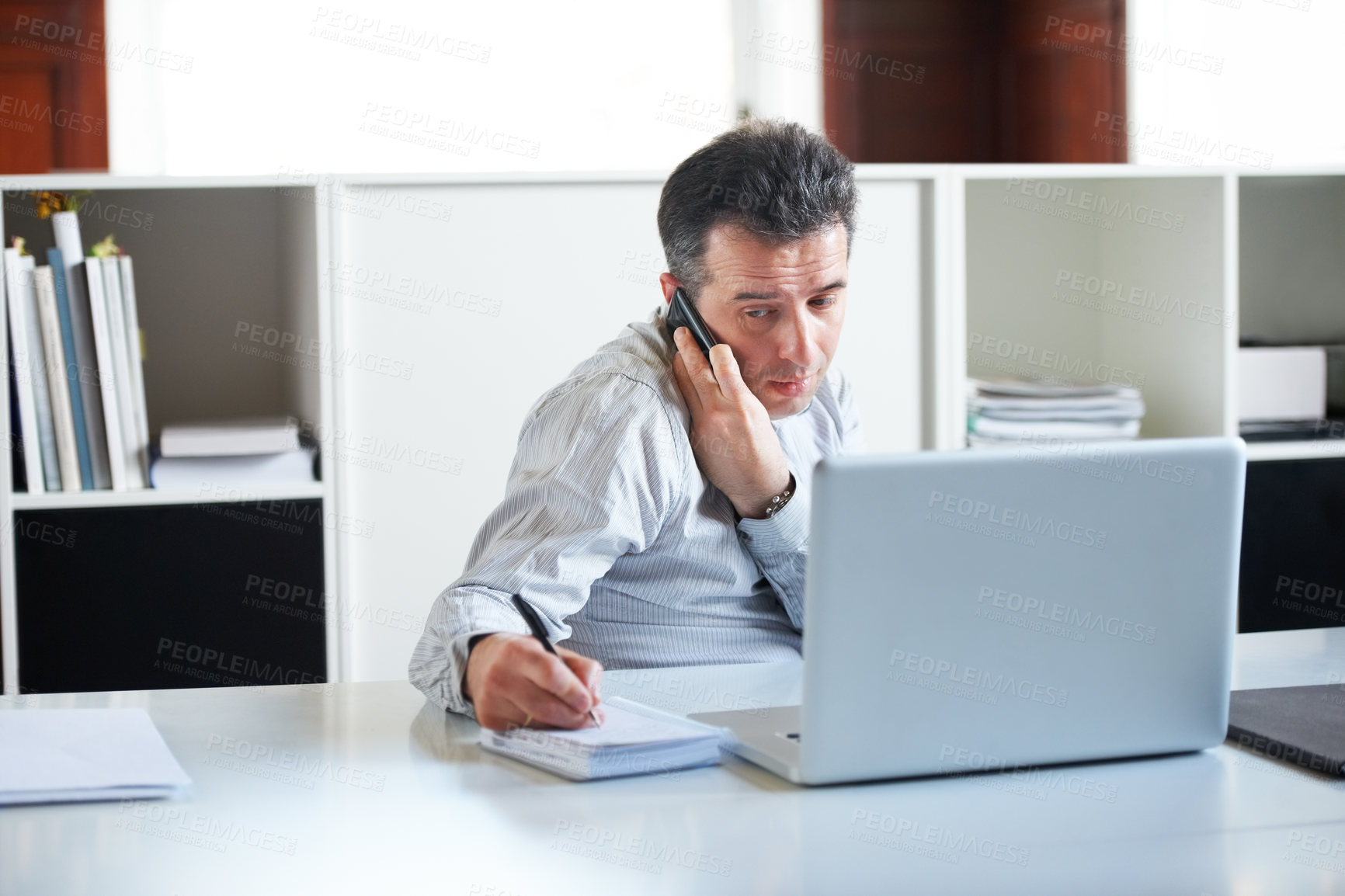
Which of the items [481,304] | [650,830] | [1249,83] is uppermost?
[1249,83]

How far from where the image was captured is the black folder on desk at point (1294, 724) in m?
1.10

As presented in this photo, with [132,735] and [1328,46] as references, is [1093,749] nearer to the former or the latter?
[132,735]

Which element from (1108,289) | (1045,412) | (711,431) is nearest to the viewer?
(711,431)

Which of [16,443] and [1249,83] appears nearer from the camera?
[16,443]

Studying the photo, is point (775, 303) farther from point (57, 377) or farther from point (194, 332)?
point (194, 332)

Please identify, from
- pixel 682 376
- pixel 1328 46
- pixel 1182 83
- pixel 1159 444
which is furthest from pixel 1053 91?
pixel 1159 444

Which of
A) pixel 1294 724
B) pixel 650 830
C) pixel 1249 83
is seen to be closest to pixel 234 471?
pixel 650 830

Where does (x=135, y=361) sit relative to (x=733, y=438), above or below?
above

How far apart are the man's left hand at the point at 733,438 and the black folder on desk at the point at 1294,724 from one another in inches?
21.5

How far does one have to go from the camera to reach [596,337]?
98.0 inches

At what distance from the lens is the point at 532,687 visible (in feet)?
3.76

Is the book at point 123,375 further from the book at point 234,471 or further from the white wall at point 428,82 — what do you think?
the white wall at point 428,82

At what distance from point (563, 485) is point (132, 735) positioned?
0.51 m

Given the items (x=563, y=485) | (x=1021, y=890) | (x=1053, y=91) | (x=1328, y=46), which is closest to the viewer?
(x=1021, y=890)
